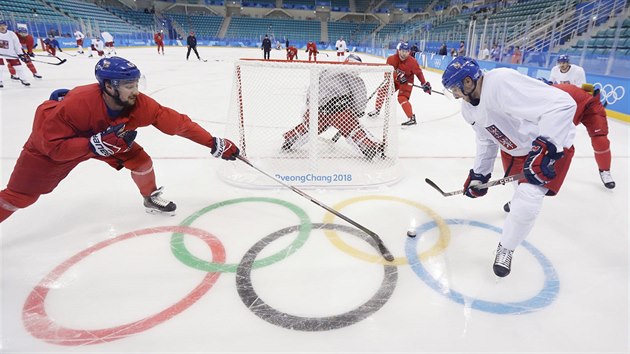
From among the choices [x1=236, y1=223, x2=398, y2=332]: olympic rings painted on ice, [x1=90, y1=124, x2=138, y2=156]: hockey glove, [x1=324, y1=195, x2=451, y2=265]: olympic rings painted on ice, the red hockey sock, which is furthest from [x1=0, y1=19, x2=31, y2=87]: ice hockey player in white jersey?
the red hockey sock

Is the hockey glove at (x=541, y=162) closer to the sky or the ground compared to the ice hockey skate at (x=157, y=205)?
closer to the sky

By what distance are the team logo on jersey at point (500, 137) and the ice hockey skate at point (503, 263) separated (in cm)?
59

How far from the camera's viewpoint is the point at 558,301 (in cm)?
174

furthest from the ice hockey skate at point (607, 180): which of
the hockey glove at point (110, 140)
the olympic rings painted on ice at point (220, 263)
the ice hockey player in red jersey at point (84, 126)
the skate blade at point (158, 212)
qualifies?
the hockey glove at point (110, 140)

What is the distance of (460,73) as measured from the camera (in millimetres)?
1762

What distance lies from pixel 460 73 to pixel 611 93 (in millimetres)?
6297

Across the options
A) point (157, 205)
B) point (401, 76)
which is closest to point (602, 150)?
point (401, 76)

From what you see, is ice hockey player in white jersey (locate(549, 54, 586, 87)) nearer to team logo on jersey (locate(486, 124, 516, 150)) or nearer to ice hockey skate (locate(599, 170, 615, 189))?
ice hockey skate (locate(599, 170, 615, 189))

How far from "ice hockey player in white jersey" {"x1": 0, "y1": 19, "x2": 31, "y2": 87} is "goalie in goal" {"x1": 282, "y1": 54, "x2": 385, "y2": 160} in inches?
288

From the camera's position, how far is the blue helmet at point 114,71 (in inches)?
70.4

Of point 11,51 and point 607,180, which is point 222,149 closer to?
point 607,180

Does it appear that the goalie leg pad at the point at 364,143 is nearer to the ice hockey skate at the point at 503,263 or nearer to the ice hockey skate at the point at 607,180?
the ice hockey skate at the point at 503,263

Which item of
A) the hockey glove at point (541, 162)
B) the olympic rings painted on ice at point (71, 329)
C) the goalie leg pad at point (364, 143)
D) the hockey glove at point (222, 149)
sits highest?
the hockey glove at point (541, 162)

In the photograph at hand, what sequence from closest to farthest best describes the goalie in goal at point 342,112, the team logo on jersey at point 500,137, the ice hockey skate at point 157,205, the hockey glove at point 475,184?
the team logo on jersey at point 500,137, the hockey glove at point 475,184, the ice hockey skate at point 157,205, the goalie in goal at point 342,112
